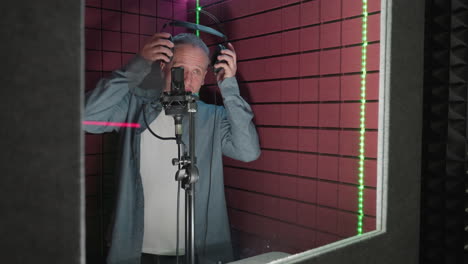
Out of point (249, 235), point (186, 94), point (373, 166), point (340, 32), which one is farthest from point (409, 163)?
point (186, 94)

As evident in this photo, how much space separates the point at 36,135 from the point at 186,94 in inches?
22.0

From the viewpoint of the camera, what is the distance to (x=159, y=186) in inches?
56.4

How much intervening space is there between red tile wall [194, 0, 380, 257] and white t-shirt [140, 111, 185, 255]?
1.06 ft

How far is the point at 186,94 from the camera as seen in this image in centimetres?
125

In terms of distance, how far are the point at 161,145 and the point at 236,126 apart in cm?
39

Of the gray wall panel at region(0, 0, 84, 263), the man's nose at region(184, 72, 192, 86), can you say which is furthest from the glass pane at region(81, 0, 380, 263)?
the gray wall panel at region(0, 0, 84, 263)

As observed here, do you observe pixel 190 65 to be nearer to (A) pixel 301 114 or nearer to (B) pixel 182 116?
(B) pixel 182 116

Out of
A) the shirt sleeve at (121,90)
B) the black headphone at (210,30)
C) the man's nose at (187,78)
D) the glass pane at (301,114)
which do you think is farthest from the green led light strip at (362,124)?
the shirt sleeve at (121,90)

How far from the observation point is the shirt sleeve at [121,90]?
1133 mm

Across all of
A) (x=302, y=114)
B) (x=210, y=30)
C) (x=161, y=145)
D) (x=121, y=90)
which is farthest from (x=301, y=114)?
(x=121, y=90)

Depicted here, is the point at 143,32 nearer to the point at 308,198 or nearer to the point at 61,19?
the point at 61,19

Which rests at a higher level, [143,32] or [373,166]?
[143,32]

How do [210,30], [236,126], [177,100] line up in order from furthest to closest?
1. [236,126]
2. [210,30]
3. [177,100]

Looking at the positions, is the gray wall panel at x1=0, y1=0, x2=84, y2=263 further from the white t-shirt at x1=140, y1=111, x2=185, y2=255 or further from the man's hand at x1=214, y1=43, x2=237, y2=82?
the man's hand at x1=214, y1=43, x2=237, y2=82
